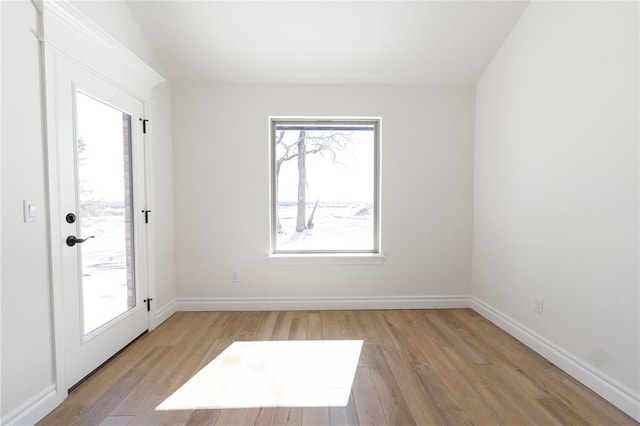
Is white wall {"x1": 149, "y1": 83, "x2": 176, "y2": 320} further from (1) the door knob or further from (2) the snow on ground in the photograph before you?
(2) the snow on ground

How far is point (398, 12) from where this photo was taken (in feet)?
8.65

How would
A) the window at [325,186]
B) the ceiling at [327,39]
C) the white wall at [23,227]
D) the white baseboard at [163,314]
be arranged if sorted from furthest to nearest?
the window at [325,186] → the white baseboard at [163,314] → the ceiling at [327,39] → the white wall at [23,227]

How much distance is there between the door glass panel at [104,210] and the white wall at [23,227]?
29cm

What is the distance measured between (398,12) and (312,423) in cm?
304

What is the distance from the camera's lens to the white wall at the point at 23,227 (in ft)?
5.11

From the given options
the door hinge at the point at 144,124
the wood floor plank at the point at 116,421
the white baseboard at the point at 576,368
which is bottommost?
the wood floor plank at the point at 116,421

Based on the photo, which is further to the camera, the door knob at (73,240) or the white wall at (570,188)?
the door knob at (73,240)

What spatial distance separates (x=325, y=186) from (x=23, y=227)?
2499 mm

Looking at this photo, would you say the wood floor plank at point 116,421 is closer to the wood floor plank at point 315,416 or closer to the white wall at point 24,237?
the white wall at point 24,237

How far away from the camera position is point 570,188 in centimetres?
220

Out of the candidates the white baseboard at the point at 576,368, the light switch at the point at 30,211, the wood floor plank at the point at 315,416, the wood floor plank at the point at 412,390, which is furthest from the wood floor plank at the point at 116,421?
the white baseboard at the point at 576,368

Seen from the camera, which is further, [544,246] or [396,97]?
[396,97]

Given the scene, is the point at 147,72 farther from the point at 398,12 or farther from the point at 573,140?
the point at 573,140

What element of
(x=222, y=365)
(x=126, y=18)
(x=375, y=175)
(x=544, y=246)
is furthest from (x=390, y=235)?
(x=126, y=18)
